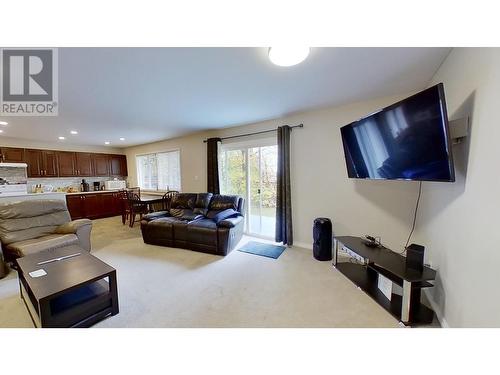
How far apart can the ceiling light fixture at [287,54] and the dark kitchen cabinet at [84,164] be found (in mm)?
6727

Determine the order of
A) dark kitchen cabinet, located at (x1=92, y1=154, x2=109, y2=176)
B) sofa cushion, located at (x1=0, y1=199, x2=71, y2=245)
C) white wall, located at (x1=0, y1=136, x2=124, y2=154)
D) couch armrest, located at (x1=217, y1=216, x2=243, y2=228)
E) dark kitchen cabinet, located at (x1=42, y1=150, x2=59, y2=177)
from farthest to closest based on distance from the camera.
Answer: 1. dark kitchen cabinet, located at (x1=92, y1=154, x2=109, y2=176)
2. dark kitchen cabinet, located at (x1=42, y1=150, x2=59, y2=177)
3. white wall, located at (x1=0, y1=136, x2=124, y2=154)
4. couch armrest, located at (x1=217, y1=216, x2=243, y2=228)
5. sofa cushion, located at (x1=0, y1=199, x2=71, y2=245)

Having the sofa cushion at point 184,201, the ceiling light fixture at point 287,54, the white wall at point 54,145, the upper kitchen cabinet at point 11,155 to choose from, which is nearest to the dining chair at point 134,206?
the sofa cushion at point 184,201

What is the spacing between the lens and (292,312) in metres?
1.79

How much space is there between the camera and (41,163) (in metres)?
5.12

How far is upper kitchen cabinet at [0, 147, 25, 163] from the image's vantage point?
4.59m

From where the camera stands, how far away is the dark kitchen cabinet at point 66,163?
5.44m

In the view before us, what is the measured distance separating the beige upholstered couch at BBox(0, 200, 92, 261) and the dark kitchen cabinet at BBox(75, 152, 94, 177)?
10.4 ft

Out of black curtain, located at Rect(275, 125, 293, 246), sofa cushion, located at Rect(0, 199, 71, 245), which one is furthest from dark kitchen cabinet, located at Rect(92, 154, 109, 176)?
black curtain, located at Rect(275, 125, 293, 246)

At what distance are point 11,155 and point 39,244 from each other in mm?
4086

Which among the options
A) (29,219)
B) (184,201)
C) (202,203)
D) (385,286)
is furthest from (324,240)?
(29,219)

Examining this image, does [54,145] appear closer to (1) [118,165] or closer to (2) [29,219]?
(1) [118,165]

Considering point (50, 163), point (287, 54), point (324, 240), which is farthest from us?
point (50, 163)

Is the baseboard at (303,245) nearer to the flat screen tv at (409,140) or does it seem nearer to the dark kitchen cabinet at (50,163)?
the flat screen tv at (409,140)

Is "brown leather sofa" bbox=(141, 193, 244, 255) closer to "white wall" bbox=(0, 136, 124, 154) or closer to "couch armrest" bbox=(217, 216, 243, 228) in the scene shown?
"couch armrest" bbox=(217, 216, 243, 228)
